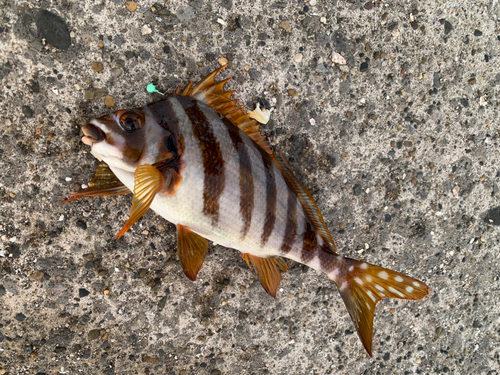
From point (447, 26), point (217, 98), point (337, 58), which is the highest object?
point (447, 26)

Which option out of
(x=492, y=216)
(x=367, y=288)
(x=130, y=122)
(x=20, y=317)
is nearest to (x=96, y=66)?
(x=130, y=122)

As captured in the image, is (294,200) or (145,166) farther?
(294,200)

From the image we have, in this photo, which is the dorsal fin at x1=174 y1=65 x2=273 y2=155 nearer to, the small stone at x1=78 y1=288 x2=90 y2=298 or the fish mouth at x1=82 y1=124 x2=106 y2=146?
the fish mouth at x1=82 y1=124 x2=106 y2=146

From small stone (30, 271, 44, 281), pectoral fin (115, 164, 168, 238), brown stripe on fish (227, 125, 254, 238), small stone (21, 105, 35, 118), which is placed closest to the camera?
pectoral fin (115, 164, 168, 238)

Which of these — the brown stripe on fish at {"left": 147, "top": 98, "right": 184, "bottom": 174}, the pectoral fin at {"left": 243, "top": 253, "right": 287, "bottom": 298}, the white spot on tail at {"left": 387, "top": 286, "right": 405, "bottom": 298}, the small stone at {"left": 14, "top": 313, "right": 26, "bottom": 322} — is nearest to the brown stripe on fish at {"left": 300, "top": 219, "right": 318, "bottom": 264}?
the pectoral fin at {"left": 243, "top": 253, "right": 287, "bottom": 298}

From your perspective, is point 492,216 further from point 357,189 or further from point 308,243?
point 308,243

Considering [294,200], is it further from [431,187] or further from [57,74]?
[57,74]

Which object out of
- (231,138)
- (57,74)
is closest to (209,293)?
(231,138)
